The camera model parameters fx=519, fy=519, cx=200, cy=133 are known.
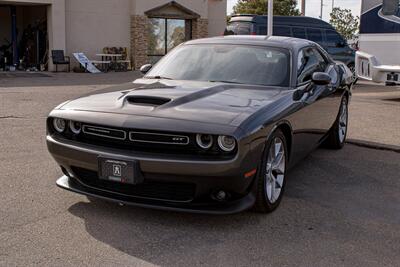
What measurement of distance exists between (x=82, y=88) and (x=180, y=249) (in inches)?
455

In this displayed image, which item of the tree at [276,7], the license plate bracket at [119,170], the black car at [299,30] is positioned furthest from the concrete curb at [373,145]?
the tree at [276,7]

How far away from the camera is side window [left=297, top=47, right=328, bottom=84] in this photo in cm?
540

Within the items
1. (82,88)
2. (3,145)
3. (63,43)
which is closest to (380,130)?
(3,145)

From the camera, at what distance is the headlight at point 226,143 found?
12.3 feet

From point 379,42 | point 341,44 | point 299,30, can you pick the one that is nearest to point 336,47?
point 341,44

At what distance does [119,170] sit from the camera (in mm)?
3842

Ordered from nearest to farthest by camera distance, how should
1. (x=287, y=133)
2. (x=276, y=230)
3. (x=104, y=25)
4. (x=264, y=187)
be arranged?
(x=276, y=230), (x=264, y=187), (x=287, y=133), (x=104, y=25)

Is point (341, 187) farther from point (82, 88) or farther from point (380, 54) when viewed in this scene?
point (82, 88)

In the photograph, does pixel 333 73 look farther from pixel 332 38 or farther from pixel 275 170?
pixel 332 38

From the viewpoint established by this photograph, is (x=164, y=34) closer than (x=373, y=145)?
No

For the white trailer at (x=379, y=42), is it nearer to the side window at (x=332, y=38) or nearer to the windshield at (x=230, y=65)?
the side window at (x=332, y=38)

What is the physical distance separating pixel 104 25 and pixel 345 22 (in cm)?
4031

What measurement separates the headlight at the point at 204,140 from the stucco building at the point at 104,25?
1789cm

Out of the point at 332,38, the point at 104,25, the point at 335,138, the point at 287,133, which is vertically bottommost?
the point at 335,138
